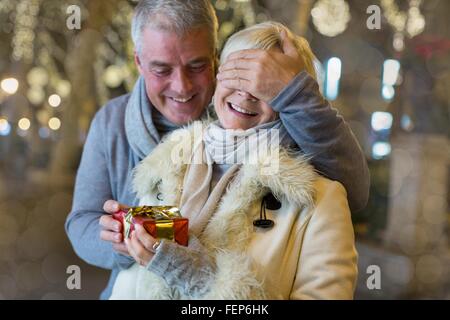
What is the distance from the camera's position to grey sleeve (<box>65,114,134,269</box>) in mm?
1219

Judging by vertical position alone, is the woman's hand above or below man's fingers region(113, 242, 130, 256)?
above

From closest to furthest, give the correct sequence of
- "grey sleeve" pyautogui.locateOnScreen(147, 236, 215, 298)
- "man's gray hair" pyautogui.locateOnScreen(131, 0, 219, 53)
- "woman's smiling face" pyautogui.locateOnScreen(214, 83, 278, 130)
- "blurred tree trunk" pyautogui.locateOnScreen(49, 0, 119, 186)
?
"grey sleeve" pyautogui.locateOnScreen(147, 236, 215, 298)
"woman's smiling face" pyautogui.locateOnScreen(214, 83, 278, 130)
"man's gray hair" pyautogui.locateOnScreen(131, 0, 219, 53)
"blurred tree trunk" pyautogui.locateOnScreen(49, 0, 119, 186)

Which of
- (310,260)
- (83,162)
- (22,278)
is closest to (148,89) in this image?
(83,162)

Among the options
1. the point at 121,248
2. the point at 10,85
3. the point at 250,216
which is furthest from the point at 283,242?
the point at 10,85

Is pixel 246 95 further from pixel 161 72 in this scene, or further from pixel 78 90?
pixel 78 90

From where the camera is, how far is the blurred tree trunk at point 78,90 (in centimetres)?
240

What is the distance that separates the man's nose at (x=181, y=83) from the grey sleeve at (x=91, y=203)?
0.25 metres

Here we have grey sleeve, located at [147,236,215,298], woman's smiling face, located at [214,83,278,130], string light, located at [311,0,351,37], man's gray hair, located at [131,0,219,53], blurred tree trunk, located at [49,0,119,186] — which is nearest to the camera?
grey sleeve, located at [147,236,215,298]

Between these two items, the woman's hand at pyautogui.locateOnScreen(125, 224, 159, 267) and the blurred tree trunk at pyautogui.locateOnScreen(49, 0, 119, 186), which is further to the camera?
the blurred tree trunk at pyautogui.locateOnScreen(49, 0, 119, 186)

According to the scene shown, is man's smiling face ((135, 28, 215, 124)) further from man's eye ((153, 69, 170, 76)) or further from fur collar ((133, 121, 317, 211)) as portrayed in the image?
fur collar ((133, 121, 317, 211))

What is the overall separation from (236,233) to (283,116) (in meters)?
0.22

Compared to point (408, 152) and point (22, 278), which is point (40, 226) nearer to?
point (22, 278)

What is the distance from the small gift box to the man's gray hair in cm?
40

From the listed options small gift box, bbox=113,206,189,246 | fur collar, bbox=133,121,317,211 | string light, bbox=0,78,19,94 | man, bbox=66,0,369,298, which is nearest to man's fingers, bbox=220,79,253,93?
man, bbox=66,0,369,298
